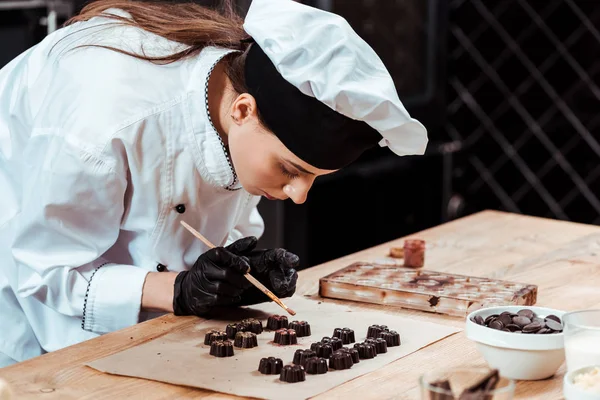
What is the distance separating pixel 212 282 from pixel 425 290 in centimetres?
46

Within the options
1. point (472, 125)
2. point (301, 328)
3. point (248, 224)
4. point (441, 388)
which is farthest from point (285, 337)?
point (472, 125)

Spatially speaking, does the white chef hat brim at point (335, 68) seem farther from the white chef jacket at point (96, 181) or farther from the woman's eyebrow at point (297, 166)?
the white chef jacket at point (96, 181)

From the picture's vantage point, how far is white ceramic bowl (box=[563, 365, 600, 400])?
140 centimetres

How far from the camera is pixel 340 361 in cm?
165

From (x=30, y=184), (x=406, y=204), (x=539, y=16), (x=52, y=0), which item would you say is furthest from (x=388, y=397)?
(x=539, y=16)

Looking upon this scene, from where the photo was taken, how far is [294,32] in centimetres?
178

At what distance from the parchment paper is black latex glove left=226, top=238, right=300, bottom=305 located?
0.03m

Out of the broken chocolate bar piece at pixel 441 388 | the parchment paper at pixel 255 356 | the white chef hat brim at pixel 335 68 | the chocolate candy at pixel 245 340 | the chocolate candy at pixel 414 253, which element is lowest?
the parchment paper at pixel 255 356

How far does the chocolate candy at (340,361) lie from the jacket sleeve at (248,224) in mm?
777

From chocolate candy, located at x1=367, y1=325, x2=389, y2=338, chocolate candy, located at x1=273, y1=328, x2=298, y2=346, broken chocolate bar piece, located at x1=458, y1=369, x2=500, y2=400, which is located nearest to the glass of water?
broken chocolate bar piece, located at x1=458, y1=369, x2=500, y2=400

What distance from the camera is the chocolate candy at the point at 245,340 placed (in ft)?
5.79

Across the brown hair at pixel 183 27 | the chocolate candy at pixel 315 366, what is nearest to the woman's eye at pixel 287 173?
the brown hair at pixel 183 27

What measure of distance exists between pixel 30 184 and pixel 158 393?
2.11ft

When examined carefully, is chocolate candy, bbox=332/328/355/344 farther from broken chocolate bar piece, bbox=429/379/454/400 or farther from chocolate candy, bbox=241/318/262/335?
broken chocolate bar piece, bbox=429/379/454/400
